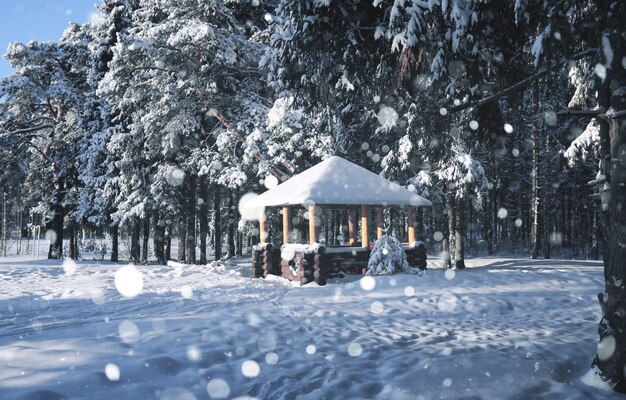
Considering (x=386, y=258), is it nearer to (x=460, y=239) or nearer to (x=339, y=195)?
(x=339, y=195)

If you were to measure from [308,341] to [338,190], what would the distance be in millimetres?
8167

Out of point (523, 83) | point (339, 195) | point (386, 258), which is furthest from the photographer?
point (339, 195)

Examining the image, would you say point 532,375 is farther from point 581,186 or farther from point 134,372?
point 581,186

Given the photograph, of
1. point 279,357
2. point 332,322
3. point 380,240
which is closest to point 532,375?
point 279,357

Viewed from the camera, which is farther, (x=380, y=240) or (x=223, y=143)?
(x=223, y=143)

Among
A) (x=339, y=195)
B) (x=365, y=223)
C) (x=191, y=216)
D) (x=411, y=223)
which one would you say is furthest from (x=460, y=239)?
(x=191, y=216)

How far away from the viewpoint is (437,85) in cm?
607

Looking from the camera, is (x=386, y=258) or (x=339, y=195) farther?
(x=339, y=195)

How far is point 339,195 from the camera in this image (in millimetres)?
14117

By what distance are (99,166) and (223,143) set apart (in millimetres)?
7940

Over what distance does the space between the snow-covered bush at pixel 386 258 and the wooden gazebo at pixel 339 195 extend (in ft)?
2.94

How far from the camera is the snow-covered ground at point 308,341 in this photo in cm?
476

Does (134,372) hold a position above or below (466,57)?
below

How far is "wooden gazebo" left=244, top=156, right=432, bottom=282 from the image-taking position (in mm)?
14039
